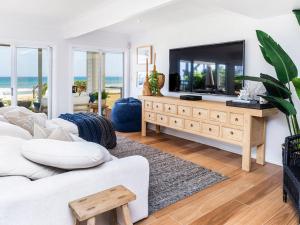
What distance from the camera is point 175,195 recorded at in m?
2.44

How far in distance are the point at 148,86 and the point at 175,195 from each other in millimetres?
2688

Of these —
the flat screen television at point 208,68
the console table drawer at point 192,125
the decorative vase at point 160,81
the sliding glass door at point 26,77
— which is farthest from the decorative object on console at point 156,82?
the sliding glass door at point 26,77

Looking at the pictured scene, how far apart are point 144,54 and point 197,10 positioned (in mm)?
1958

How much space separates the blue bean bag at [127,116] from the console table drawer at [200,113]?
1.66 meters

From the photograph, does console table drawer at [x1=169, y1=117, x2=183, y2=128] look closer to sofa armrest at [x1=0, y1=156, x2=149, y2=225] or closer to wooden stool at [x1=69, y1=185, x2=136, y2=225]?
sofa armrest at [x1=0, y1=156, x2=149, y2=225]

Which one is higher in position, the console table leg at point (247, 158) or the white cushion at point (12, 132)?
the white cushion at point (12, 132)

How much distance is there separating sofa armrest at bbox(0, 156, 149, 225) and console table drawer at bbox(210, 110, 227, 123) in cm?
185

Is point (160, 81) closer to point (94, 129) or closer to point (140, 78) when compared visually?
point (140, 78)

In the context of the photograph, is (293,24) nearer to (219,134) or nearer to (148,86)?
(219,134)

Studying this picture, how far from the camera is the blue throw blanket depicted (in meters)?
3.49

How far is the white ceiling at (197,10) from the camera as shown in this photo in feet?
8.83

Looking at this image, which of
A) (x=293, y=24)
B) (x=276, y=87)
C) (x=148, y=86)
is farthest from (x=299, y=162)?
(x=148, y=86)

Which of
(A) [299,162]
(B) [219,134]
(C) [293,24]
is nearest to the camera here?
(A) [299,162]

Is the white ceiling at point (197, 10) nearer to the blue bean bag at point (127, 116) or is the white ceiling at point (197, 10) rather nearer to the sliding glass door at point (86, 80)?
the sliding glass door at point (86, 80)
